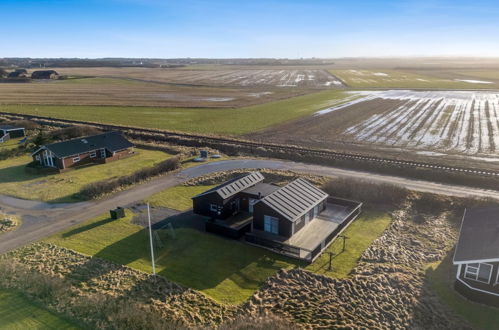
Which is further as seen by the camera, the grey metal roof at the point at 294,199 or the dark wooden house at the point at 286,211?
the grey metal roof at the point at 294,199

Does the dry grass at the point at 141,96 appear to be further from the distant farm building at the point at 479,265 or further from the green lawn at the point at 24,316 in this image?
the green lawn at the point at 24,316

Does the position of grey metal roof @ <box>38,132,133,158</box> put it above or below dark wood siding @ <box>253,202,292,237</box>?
above

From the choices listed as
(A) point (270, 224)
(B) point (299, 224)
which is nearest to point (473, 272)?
(B) point (299, 224)

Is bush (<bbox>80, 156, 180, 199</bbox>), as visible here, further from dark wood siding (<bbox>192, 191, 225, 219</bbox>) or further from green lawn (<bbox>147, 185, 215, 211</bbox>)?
dark wood siding (<bbox>192, 191, 225, 219</bbox>)

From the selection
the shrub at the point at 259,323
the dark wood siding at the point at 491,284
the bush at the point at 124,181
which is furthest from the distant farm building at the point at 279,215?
the bush at the point at 124,181

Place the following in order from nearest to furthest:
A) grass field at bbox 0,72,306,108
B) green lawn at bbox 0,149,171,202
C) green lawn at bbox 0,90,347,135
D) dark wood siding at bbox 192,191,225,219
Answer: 1. dark wood siding at bbox 192,191,225,219
2. green lawn at bbox 0,149,171,202
3. green lawn at bbox 0,90,347,135
4. grass field at bbox 0,72,306,108

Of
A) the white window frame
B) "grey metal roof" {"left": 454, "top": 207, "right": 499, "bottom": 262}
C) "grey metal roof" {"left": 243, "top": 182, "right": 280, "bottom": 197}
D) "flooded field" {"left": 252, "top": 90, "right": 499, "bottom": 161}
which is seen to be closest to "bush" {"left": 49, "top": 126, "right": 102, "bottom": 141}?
"flooded field" {"left": 252, "top": 90, "right": 499, "bottom": 161}
